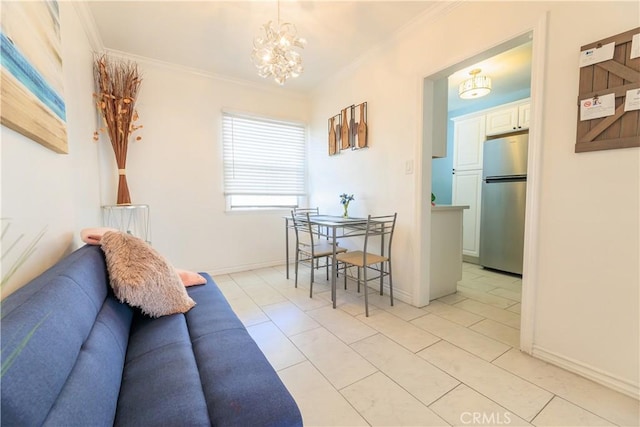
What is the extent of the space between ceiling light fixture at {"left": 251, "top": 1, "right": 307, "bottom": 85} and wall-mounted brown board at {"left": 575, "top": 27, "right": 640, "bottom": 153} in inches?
68.7

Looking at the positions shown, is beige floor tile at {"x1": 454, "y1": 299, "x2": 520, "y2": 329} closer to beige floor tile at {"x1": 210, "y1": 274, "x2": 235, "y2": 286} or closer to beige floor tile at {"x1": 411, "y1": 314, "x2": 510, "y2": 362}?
beige floor tile at {"x1": 411, "y1": 314, "x2": 510, "y2": 362}

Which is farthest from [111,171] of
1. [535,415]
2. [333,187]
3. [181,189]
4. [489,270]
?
[489,270]

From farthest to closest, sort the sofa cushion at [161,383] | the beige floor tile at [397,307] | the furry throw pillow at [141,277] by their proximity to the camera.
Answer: the beige floor tile at [397,307] < the furry throw pillow at [141,277] < the sofa cushion at [161,383]

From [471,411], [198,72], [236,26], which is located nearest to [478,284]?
[471,411]

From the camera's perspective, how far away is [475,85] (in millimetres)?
→ 3037

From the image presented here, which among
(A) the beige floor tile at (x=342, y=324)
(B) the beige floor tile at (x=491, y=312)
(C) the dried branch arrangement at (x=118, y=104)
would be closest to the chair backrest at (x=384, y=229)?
(A) the beige floor tile at (x=342, y=324)

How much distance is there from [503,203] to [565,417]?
2.70 m

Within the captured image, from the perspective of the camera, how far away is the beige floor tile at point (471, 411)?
122 centimetres

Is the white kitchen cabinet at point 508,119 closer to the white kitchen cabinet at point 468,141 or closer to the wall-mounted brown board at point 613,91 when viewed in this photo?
the white kitchen cabinet at point 468,141

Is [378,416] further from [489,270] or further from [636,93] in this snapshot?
[489,270]

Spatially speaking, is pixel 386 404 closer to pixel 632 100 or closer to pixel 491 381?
pixel 491 381

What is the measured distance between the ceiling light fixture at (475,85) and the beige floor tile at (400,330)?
2655mm

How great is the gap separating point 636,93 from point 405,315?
1924 millimetres

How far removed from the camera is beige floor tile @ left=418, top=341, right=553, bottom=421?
1.32 meters
